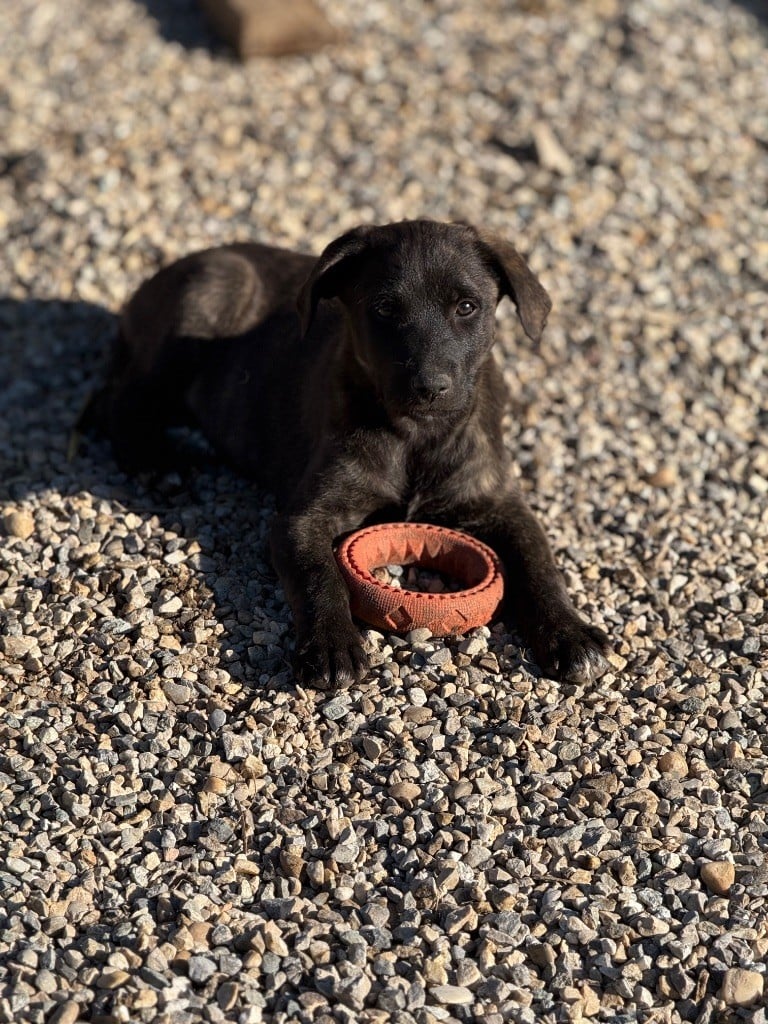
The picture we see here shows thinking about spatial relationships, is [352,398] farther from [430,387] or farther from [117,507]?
[117,507]

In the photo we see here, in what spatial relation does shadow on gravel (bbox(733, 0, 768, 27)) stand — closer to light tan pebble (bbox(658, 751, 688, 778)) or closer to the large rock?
the large rock

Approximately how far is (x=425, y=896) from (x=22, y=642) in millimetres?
1975

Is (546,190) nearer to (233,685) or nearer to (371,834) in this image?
(233,685)

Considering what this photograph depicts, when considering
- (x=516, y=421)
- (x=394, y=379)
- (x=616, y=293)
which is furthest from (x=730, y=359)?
(x=394, y=379)

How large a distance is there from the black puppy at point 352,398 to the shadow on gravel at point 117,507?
164mm

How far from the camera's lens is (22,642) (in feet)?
18.8

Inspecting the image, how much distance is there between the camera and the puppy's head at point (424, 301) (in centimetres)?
566

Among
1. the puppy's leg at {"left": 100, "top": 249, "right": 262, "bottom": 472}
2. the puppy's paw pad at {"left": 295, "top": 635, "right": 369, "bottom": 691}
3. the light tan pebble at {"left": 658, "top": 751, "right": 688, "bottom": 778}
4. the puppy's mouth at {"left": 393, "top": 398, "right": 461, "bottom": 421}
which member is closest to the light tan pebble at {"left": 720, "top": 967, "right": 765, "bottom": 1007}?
the light tan pebble at {"left": 658, "top": 751, "right": 688, "bottom": 778}

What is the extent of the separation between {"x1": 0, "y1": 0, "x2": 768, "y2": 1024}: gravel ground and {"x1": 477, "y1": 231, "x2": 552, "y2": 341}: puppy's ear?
3.88ft

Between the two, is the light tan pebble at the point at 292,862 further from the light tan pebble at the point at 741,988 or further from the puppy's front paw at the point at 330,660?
the light tan pebble at the point at 741,988

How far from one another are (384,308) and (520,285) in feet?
1.92

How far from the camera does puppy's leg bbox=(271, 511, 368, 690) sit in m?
5.46

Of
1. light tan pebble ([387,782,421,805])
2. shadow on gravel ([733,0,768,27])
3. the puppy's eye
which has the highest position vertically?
the puppy's eye

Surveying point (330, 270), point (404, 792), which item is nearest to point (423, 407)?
point (330, 270)
